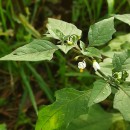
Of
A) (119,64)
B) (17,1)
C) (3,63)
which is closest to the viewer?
(119,64)

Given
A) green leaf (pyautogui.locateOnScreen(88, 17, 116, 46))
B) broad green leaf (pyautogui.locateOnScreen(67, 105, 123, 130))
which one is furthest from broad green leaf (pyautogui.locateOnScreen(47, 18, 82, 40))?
broad green leaf (pyautogui.locateOnScreen(67, 105, 123, 130))

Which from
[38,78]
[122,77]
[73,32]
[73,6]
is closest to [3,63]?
[38,78]

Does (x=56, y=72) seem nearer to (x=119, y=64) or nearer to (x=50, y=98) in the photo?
(x=50, y=98)

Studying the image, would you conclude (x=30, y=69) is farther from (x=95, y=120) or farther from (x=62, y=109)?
(x=62, y=109)

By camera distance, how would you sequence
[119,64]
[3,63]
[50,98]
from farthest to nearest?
1. [3,63]
2. [50,98]
3. [119,64]

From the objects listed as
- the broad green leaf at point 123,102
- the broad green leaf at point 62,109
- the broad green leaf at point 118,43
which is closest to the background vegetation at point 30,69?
the broad green leaf at point 118,43

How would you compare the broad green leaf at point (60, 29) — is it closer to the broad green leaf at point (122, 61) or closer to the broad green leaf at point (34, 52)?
the broad green leaf at point (34, 52)

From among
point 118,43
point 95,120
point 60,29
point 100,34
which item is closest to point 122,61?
point 100,34
